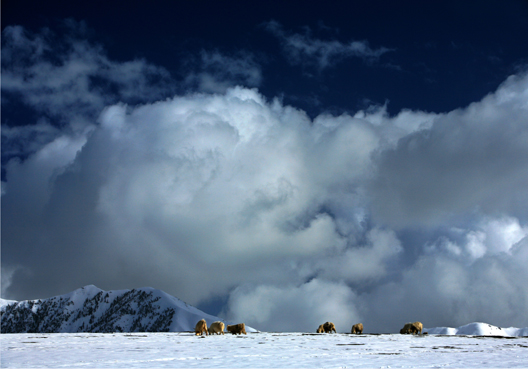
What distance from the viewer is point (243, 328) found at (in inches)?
2322

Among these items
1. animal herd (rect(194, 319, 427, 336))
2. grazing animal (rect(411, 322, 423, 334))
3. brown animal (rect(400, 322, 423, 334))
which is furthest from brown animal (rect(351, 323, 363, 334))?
grazing animal (rect(411, 322, 423, 334))

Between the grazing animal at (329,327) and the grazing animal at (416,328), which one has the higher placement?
the grazing animal at (329,327)

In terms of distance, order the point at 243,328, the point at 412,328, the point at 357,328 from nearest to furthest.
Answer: the point at 243,328, the point at 412,328, the point at 357,328

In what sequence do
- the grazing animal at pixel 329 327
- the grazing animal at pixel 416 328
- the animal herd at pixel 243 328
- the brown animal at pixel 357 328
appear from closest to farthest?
the animal herd at pixel 243 328, the grazing animal at pixel 416 328, the brown animal at pixel 357 328, the grazing animal at pixel 329 327

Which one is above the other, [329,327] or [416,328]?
[329,327]

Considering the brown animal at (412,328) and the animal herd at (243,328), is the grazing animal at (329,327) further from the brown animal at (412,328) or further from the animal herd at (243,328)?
the brown animal at (412,328)

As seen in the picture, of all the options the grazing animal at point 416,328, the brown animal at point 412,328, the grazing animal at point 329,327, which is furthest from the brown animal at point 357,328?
the grazing animal at point 416,328

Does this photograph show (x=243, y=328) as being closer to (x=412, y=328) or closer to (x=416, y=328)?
(x=412, y=328)

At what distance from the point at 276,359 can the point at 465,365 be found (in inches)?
398

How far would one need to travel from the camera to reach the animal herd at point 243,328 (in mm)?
57969

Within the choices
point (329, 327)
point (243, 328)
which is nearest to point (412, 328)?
point (329, 327)

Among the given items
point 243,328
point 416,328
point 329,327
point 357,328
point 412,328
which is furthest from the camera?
point 329,327

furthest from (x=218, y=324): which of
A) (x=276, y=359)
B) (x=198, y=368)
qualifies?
(x=198, y=368)

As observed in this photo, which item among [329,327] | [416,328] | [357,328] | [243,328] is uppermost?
[329,327]
